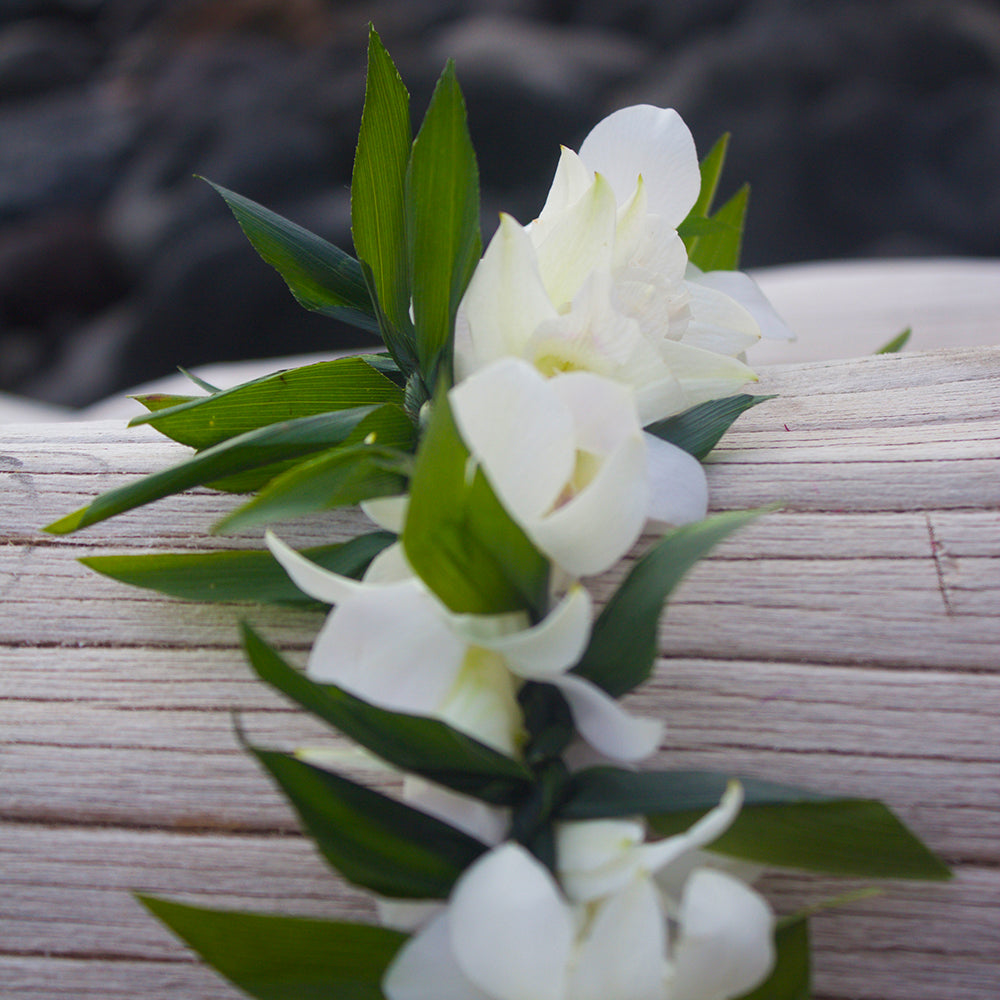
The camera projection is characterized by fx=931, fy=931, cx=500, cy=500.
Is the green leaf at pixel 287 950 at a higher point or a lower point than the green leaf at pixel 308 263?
lower

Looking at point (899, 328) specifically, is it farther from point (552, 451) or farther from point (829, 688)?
point (552, 451)

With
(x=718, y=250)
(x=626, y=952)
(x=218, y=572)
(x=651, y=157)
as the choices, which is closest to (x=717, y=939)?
(x=626, y=952)

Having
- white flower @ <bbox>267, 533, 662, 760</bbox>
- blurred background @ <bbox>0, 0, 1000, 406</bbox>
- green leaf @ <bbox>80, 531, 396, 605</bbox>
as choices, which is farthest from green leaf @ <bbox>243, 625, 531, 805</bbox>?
blurred background @ <bbox>0, 0, 1000, 406</bbox>

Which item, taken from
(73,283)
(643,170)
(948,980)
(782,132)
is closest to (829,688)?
(948,980)

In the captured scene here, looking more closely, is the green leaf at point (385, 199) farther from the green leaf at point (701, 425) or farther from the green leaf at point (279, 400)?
the green leaf at point (701, 425)

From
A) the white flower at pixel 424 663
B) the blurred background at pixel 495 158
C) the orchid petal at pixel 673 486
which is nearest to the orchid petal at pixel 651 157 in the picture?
the orchid petal at pixel 673 486

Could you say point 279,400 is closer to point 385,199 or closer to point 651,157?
point 385,199

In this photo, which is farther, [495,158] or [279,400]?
[495,158]

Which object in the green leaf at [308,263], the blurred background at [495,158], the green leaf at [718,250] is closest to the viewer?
the green leaf at [308,263]
